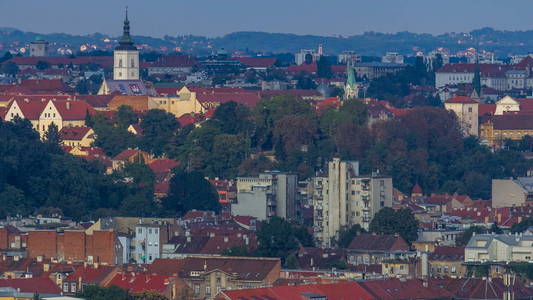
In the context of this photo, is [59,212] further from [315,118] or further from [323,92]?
[323,92]

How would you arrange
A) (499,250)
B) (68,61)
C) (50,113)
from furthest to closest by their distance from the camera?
(68,61) < (50,113) < (499,250)

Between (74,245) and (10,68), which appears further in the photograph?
(10,68)

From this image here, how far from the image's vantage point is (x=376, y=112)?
8519 centimetres

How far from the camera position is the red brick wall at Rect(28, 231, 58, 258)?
56.5 metres

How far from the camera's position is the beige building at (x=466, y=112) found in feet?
293

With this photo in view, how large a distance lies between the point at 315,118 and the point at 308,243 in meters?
20.3

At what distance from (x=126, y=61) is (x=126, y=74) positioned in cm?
90

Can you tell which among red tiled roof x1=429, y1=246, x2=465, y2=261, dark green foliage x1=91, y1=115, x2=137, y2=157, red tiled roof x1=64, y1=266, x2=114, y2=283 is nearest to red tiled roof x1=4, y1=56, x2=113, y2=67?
dark green foliage x1=91, y1=115, x2=137, y2=157

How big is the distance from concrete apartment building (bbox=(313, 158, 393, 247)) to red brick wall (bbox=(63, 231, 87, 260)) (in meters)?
8.19

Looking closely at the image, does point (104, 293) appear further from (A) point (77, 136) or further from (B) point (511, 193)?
(A) point (77, 136)

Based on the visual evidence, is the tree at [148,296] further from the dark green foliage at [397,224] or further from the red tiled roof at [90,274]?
the dark green foliage at [397,224]

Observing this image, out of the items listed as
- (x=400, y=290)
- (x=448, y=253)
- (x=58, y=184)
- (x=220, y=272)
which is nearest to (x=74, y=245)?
(x=220, y=272)

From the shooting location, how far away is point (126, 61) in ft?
351

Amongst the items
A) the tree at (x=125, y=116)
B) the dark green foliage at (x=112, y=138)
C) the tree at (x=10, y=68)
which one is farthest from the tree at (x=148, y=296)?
the tree at (x=10, y=68)
